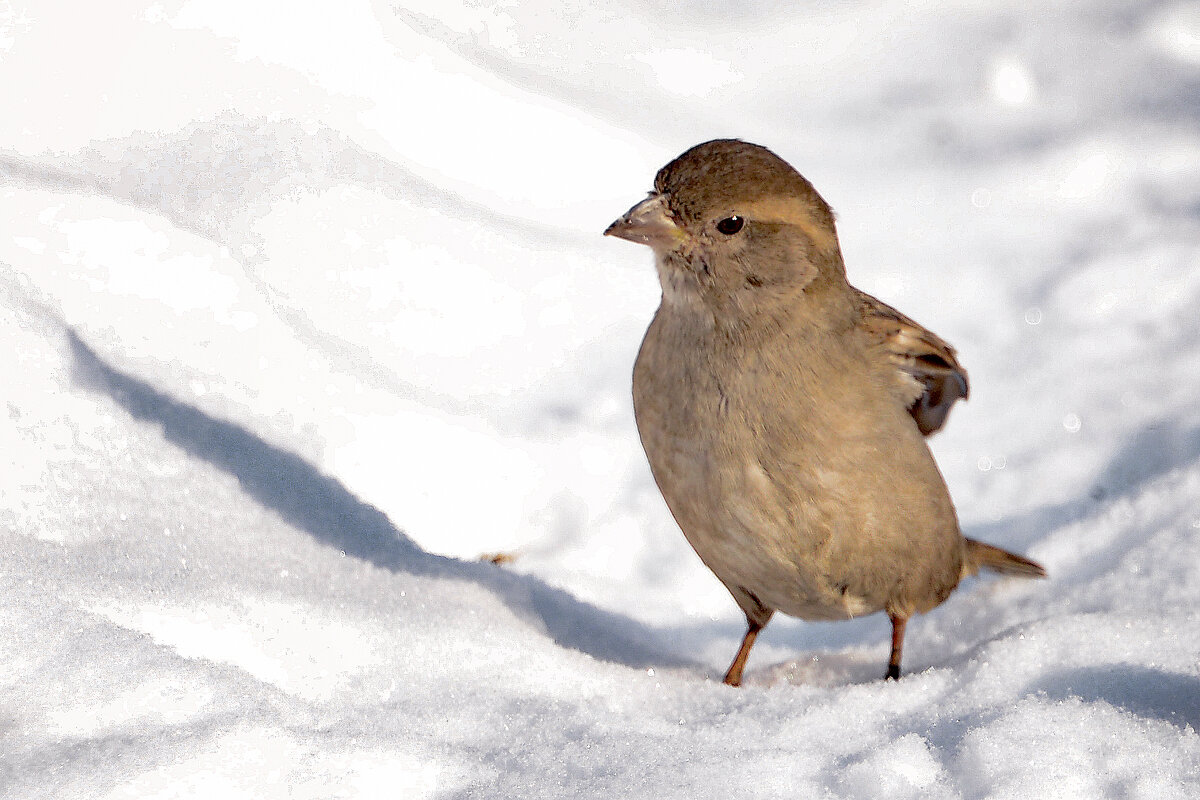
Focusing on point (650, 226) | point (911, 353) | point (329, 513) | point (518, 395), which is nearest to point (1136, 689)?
point (911, 353)

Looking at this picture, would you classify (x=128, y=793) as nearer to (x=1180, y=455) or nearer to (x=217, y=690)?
(x=217, y=690)

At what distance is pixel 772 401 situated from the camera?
8.80ft

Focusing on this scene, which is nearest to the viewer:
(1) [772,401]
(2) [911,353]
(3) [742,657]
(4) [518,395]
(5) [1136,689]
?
(5) [1136,689]

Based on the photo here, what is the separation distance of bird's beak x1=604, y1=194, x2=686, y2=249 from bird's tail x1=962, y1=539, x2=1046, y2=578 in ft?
4.38

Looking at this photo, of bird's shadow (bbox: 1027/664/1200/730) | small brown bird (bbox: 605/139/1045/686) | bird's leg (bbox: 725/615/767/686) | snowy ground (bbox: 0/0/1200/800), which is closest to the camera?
snowy ground (bbox: 0/0/1200/800)

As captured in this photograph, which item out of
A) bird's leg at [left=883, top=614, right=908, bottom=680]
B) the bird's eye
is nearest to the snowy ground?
bird's leg at [left=883, top=614, right=908, bottom=680]

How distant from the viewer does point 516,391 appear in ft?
13.3

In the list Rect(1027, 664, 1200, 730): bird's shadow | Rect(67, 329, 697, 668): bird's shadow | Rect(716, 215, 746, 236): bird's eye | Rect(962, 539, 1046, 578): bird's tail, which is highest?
Rect(716, 215, 746, 236): bird's eye

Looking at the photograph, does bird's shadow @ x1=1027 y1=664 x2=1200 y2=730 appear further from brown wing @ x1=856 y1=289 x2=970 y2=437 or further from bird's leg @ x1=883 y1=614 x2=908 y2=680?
brown wing @ x1=856 y1=289 x2=970 y2=437

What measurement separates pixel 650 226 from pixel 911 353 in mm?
790

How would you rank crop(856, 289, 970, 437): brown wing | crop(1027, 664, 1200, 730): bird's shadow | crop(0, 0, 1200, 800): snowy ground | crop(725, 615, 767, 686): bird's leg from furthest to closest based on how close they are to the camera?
crop(725, 615, 767, 686): bird's leg
crop(856, 289, 970, 437): brown wing
crop(1027, 664, 1200, 730): bird's shadow
crop(0, 0, 1200, 800): snowy ground

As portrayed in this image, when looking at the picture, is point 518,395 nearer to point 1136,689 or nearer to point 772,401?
point 772,401

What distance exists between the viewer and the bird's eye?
275cm

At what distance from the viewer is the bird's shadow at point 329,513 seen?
9.94 feet
